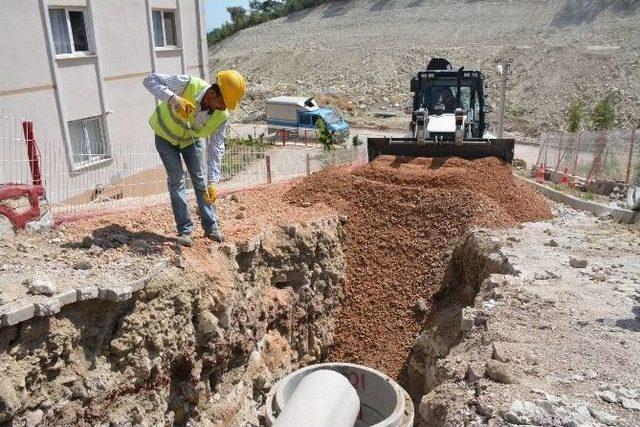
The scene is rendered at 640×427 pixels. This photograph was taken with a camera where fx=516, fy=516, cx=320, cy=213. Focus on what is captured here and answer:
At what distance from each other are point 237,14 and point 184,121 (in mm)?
60188

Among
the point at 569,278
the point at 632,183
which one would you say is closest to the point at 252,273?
the point at 569,278

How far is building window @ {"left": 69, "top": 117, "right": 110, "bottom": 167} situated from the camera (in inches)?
439

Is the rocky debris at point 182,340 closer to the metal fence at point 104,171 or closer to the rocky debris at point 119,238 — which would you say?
the rocky debris at point 119,238

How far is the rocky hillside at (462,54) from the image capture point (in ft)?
93.8

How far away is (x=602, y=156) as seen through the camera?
A: 1337cm

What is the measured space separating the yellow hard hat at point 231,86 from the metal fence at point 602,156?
Result: 35.8 ft

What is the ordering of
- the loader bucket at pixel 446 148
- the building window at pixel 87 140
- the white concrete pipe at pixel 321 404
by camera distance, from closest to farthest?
1. the white concrete pipe at pixel 321 404
2. the loader bucket at pixel 446 148
3. the building window at pixel 87 140

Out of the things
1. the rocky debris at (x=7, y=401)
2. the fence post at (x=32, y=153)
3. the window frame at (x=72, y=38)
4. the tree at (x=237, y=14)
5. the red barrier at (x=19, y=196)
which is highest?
the tree at (x=237, y=14)

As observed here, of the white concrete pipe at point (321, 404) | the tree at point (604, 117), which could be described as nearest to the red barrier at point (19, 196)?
the white concrete pipe at point (321, 404)

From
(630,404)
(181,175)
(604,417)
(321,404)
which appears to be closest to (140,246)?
(181,175)

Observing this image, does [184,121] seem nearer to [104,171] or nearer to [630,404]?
[630,404]

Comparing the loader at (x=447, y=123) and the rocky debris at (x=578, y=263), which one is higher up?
the loader at (x=447, y=123)

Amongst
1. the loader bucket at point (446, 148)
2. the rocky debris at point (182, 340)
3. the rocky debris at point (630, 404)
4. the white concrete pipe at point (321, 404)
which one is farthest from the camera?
the loader bucket at point (446, 148)

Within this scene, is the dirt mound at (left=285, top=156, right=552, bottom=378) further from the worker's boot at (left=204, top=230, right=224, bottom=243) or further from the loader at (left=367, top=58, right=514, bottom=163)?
the worker's boot at (left=204, top=230, right=224, bottom=243)
